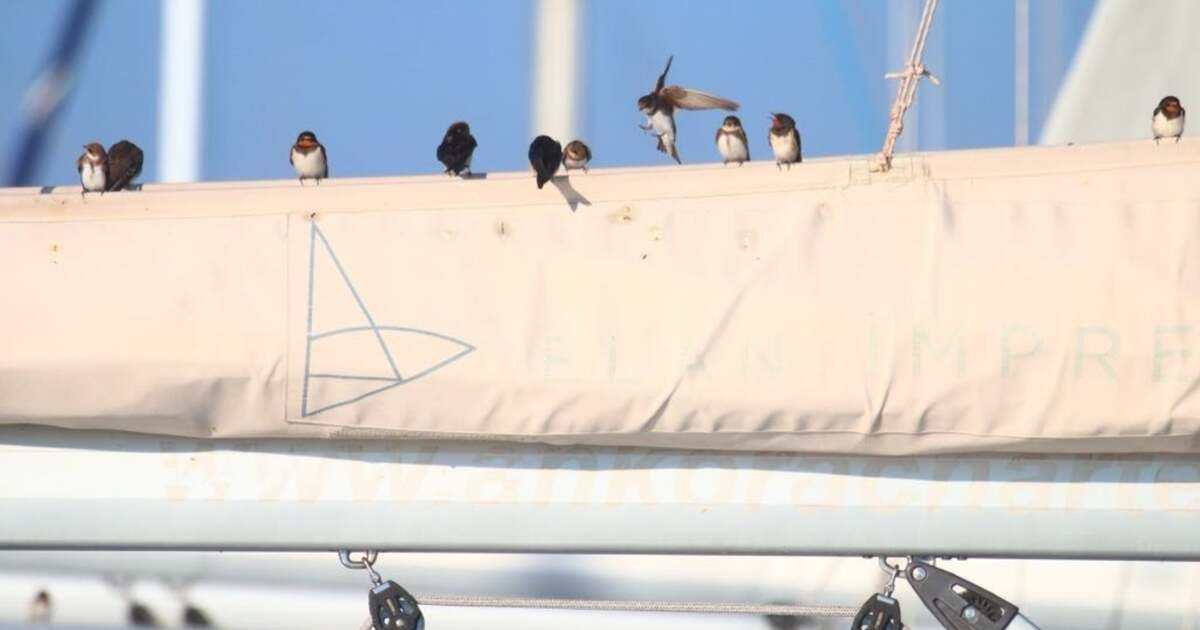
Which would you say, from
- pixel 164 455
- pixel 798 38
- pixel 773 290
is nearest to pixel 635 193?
pixel 773 290

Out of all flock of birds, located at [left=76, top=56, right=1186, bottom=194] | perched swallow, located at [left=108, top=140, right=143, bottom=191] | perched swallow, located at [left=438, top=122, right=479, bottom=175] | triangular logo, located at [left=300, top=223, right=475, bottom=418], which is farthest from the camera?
perched swallow, located at [left=438, top=122, right=479, bottom=175]

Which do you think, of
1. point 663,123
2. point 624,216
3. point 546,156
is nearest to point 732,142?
point 663,123

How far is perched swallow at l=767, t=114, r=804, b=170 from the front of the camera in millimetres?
3895

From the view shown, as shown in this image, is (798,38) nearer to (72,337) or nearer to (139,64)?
(139,64)

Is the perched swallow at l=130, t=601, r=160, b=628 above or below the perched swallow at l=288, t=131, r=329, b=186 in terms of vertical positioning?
below

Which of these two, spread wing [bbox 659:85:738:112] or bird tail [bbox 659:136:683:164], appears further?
bird tail [bbox 659:136:683:164]

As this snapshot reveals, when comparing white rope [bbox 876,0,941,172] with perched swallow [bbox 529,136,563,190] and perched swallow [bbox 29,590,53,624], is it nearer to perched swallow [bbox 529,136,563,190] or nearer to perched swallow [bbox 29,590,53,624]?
perched swallow [bbox 529,136,563,190]

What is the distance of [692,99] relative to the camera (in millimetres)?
4578

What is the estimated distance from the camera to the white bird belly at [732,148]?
4191 millimetres

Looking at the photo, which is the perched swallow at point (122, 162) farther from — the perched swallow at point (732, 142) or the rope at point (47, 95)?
the rope at point (47, 95)

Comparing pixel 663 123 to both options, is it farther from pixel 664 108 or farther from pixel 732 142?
pixel 732 142

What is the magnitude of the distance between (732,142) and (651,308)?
5.96 ft

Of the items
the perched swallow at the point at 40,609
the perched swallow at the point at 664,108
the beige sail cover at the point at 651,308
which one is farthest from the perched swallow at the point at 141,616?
the perched swallow at the point at 664,108

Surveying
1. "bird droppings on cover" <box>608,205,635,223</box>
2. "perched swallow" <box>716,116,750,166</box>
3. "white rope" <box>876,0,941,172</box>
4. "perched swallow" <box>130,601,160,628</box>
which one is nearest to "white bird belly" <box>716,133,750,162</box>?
"perched swallow" <box>716,116,750,166</box>
